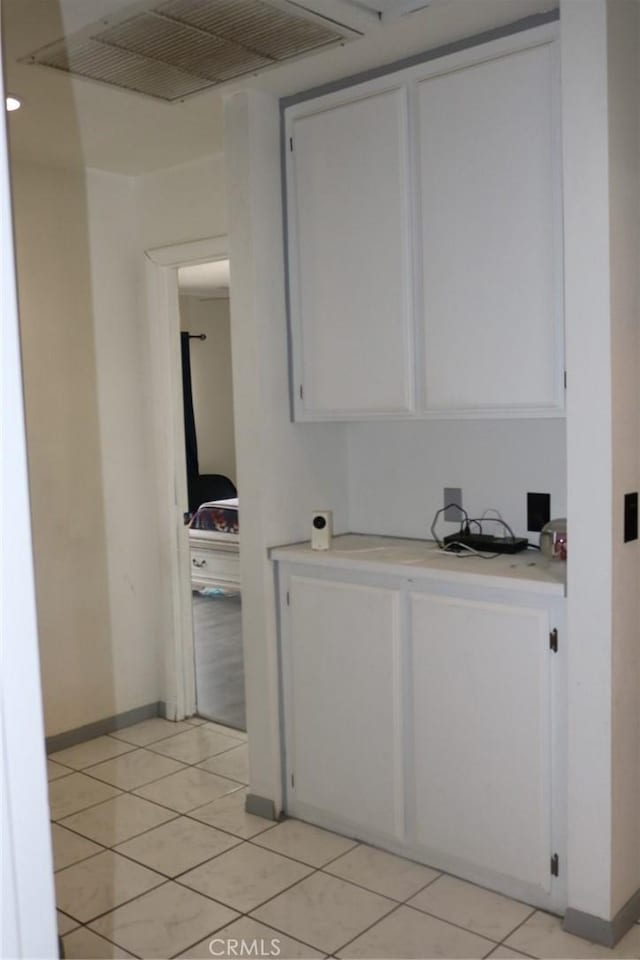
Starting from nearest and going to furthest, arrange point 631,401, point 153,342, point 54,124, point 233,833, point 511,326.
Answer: point 631,401 < point 511,326 < point 233,833 < point 54,124 < point 153,342

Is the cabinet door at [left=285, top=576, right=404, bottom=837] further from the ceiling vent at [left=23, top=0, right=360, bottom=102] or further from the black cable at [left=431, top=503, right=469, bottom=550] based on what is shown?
the ceiling vent at [left=23, top=0, right=360, bottom=102]

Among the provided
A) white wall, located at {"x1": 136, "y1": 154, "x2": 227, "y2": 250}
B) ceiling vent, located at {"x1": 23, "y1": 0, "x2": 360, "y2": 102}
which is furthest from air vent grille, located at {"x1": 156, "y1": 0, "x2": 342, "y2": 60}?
white wall, located at {"x1": 136, "y1": 154, "x2": 227, "y2": 250}

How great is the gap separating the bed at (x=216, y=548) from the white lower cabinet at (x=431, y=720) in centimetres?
338

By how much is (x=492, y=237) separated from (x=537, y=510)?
2.93 feet

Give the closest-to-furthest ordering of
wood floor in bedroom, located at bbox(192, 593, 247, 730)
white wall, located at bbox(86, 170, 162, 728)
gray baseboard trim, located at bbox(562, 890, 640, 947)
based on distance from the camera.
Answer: gray baseboard trim, located at bbox(562, 890, 640, 947), white wall, located at bbox(86, 170, 162, 728), wood floor in bedroom, located at bbox(192, 593, 247, 730)

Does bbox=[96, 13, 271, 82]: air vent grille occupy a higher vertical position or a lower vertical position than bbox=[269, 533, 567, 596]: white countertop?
higher

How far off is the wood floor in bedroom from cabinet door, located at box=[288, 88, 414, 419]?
184 cm

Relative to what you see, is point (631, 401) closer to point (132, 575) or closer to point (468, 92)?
point (468, 92)

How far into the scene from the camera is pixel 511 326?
8.68ft

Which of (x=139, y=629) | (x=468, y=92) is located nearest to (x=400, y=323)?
(x=468, y=92)

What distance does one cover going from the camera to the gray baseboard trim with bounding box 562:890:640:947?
241 cm

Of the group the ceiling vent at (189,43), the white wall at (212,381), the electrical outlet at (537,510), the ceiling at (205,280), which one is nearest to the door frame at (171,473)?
the ceiling vent at (189,43)

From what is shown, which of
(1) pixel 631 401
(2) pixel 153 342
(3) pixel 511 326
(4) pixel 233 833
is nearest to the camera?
(1) pixel 631 401

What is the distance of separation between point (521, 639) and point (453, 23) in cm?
176
